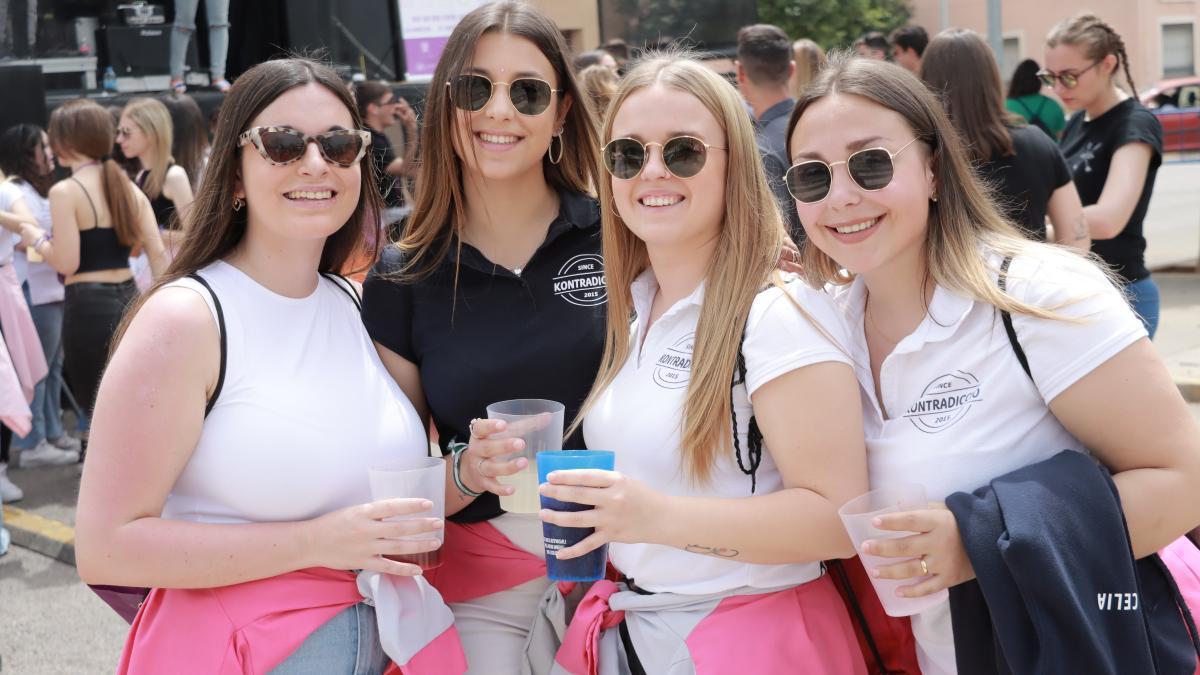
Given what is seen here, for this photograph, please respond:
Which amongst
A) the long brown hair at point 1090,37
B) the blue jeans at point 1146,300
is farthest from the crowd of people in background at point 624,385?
the long brown hair at point 1090,37

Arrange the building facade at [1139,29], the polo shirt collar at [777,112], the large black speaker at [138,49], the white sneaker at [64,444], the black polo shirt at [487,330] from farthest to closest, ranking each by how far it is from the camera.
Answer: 1. the building facade at [1139,29]
2. the large black speaker at [138,49]
3. the white sneaker at [64,444]
4. the polo shirt collar at [777,112]
5. the black polo shirt at [487,330]

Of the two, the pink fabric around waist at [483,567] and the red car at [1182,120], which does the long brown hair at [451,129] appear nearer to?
the pink fabric around waist at [483,567]

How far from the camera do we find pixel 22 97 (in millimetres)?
8664

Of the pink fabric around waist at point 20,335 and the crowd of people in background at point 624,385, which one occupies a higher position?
the crowd of people in background at point 624,385

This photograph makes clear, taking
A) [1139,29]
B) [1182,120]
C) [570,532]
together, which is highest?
[1139,29]

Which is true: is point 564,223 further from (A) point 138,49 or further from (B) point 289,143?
(A) point 138,49

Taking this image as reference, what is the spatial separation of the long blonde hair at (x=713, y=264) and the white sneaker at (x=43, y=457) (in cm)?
617

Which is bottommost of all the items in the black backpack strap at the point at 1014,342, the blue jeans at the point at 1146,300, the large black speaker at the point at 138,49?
the blue jeans at the point at 1146,300

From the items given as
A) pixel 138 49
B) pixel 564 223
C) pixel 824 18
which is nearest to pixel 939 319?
pixel 564 223

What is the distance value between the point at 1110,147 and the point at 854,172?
335cm

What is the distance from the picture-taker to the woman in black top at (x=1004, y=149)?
15.1 feet

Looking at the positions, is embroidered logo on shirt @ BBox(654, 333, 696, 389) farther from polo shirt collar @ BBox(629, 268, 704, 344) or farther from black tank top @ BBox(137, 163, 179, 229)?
black tank top @ BBox(137, 163, 179, 229)

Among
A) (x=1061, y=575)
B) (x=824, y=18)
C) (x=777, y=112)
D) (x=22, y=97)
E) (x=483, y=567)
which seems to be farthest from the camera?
(x=824, y=18)

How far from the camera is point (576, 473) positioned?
6.68 feet
